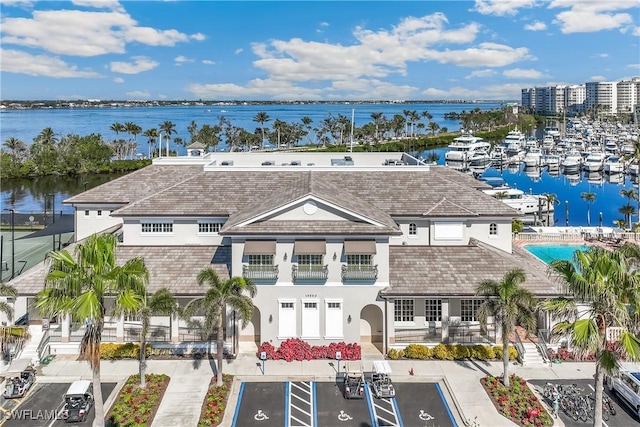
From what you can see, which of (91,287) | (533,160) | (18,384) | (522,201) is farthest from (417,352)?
(533,160)

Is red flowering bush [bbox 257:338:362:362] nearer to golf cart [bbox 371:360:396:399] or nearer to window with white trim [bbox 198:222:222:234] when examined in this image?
golf cart [bbox 371:360:396:399]

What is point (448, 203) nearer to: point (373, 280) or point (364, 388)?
point (373, 280)

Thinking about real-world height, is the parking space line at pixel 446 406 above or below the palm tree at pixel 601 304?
below

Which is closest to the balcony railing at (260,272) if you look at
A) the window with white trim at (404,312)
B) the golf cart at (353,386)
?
the golf cart at (353,386)

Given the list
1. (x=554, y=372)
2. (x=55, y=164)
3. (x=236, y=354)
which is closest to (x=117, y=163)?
(x=55, y=164)

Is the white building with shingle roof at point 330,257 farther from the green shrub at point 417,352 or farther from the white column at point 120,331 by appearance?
the green shrub at point 417,352

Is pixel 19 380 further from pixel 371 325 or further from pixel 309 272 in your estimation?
pixel 371 325

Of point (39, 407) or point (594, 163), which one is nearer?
point (39, 407)
